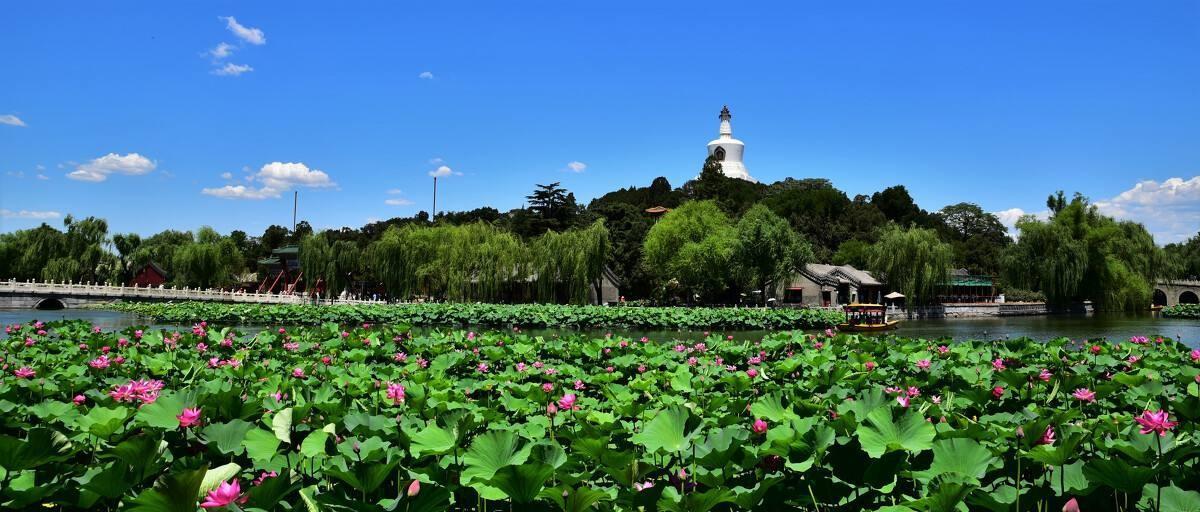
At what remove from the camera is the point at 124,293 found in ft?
108

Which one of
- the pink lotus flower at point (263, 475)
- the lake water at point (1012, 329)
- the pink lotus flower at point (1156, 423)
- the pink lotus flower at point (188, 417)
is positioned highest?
the pink lotus flower at point (1156, 423)

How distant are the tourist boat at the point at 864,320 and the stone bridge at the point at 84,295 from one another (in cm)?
2619

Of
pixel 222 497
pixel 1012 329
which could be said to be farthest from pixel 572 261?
pixel 222 497

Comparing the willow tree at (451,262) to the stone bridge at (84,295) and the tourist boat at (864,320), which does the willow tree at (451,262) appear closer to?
the stone bridge at (84,295)

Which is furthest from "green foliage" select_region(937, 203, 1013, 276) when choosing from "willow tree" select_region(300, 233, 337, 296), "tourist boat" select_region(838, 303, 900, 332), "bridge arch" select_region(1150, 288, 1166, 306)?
"willow tree" select_region(300, 233, 337, 296)

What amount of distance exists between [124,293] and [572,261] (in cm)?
2130

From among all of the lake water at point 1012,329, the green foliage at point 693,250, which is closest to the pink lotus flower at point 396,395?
the lake water at point 1012,329

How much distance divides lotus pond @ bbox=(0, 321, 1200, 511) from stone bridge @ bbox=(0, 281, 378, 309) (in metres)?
33.5

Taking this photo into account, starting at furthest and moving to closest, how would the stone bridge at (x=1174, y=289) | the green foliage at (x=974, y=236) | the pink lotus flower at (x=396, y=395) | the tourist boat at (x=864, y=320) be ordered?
the green foliage at (x=974, y=236) < the stone bridge at (x=1174, y=289) < the tourist boat at (x=864, y=320) < the pink lotus flower at (x=396, y=395)

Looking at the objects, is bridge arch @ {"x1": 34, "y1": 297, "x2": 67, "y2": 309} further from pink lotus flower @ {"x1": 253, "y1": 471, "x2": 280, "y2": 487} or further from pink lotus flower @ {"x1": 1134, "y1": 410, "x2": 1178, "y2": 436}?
pink lotus flower @ {"x1": 1134, "y1": 410, "x2": 1178, "y2": 436}

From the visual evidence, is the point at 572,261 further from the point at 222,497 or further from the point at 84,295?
the point at 222,497

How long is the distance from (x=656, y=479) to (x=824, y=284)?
1346 inches

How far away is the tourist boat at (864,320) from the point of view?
20.5 m

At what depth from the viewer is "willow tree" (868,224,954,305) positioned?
1134 inches
